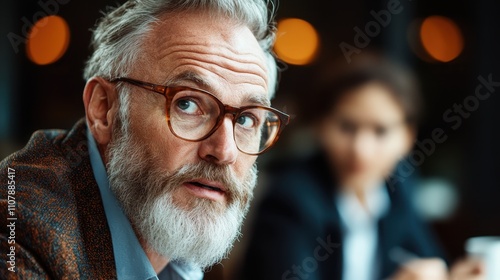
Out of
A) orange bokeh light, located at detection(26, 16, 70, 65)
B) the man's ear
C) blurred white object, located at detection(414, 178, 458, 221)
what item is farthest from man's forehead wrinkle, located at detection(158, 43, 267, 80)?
blurred white object, located at detection(414, 178, 458, 221)

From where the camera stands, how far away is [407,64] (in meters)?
2.33

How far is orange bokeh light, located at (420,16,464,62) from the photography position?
246 cm

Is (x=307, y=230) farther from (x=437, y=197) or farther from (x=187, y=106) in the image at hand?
(x=437, y=197)

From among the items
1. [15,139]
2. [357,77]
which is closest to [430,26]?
[357,77]

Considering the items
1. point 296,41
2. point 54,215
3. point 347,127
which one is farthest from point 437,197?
point 54,215

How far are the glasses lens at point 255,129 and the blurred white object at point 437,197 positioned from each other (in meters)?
1.66

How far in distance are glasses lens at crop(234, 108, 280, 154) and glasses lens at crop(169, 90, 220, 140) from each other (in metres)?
0.04

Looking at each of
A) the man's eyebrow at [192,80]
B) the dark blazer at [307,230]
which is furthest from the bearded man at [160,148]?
the dark blazer at [307,230]

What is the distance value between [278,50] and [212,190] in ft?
1.05

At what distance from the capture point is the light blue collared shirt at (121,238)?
31.8 inches

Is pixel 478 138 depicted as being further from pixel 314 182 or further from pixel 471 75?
pixel 314 182

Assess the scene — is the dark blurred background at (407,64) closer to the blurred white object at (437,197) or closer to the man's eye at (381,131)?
the blurred white object at (437,197)

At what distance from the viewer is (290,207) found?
1.42m

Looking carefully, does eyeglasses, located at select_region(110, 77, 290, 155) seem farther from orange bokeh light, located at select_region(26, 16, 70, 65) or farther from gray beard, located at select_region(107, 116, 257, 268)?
orange bokeh light, located at select_region(26, 16, 70, 65)
